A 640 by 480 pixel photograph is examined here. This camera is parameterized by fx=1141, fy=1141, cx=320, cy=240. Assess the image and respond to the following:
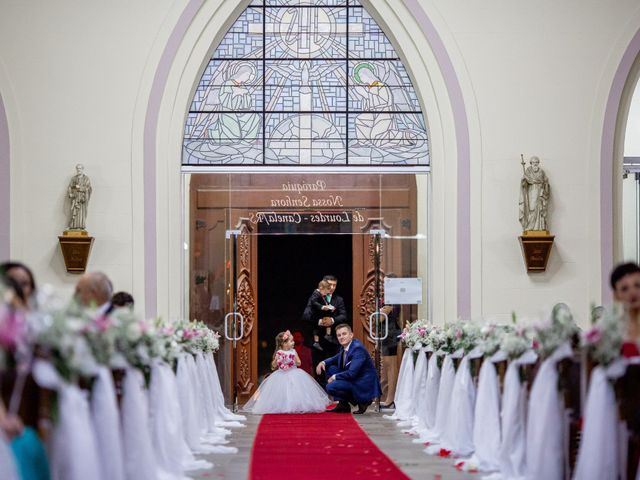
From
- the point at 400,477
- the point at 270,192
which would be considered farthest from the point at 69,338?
the point at 270,192

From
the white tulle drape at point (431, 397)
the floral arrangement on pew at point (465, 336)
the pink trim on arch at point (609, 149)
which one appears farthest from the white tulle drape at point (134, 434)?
the pink trim on arch at point (609, 149)

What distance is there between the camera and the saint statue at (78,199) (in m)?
14.2

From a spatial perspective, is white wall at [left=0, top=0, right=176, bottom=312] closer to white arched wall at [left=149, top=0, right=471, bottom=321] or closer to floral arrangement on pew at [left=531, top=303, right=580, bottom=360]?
white arched wall at [left=149, top=0, right=471, bottom=321]

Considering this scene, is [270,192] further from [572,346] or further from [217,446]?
[572,346]

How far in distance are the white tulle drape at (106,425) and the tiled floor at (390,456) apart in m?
1.71

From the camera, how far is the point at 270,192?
593 inches

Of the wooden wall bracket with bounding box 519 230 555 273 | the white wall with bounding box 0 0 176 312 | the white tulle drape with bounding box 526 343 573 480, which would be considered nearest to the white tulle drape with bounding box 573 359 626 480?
the white tulle drape with bounding box 526 343 573 480

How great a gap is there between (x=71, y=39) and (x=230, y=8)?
2098 mm

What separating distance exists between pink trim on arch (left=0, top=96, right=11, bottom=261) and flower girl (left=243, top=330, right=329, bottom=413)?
366cm

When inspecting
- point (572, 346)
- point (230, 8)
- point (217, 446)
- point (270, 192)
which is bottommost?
point (217, 446)

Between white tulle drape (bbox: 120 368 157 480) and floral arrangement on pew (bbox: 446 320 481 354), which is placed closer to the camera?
white tulle drape (bbox: 120 368 157 480)

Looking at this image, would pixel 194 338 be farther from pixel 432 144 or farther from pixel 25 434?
pixel 432 144

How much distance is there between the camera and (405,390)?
13609 millimetres

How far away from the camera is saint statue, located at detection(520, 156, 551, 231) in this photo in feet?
47.4
